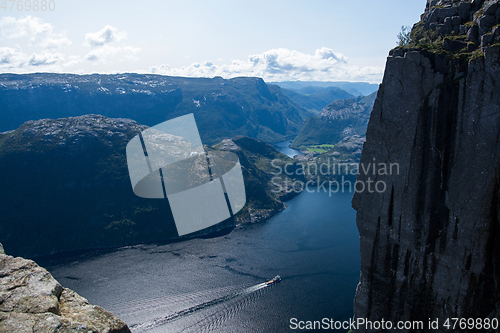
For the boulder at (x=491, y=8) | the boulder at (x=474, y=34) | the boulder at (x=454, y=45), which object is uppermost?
the boulder at (x=491, y=8)

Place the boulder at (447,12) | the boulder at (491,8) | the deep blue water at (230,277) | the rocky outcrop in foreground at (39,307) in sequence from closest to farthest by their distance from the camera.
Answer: the rocky outcrop in foreground at (39,307) < the boulder at (491,8) < the boulder at (447,12) < the deep blue water at (230,277)

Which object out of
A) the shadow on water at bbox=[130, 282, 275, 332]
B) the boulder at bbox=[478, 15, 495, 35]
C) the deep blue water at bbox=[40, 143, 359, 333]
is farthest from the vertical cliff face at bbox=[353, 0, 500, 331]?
the shadow on water at bbox=[130, 282, 275, 332]

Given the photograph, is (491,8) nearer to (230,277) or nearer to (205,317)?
(205,317)

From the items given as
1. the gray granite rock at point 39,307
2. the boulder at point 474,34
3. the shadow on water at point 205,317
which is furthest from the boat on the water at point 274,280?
the boulder at point 474,34

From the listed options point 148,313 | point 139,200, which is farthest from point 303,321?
point 139,200

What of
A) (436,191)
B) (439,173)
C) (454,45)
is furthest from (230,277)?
(454,45)

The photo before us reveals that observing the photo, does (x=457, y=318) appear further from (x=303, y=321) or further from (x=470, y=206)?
(x=303, y=321)

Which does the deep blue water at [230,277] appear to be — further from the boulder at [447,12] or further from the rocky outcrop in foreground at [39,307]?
the boulder at [447,12]
